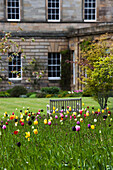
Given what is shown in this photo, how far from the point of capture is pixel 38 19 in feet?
102

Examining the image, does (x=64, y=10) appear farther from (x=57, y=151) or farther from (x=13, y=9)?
(x=57, y=151)

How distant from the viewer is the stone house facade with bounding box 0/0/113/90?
3062 cm

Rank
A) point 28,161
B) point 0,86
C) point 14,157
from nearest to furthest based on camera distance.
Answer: point 28,161, point 14,157, point 0,86

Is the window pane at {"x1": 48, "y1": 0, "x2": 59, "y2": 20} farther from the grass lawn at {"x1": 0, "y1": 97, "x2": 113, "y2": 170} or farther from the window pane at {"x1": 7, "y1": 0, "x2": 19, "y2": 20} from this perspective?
the grass lawn at {"x1": 0, "y1": 97, "x2": 113, "y2": 170}

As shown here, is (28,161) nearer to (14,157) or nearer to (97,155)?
(14,157)

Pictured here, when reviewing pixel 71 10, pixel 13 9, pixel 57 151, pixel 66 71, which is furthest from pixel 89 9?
pixel 57 151

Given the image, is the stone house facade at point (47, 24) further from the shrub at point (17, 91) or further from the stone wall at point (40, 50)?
the shrub at point (17, 91)

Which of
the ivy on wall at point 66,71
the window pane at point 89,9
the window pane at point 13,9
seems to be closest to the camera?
the ivy on wall at point 66,71

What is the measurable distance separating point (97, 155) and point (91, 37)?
71.2ft

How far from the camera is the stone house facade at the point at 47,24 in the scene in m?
30.6

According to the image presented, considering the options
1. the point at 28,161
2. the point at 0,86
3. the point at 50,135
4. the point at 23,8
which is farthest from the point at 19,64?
the point at 28,161

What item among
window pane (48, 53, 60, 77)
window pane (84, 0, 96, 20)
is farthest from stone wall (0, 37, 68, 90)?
window pane (84, 0, 96, 20)

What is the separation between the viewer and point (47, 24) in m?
31.1

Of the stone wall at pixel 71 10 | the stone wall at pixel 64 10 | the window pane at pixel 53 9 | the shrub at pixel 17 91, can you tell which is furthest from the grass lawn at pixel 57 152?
the window pane at pixel 53 9
